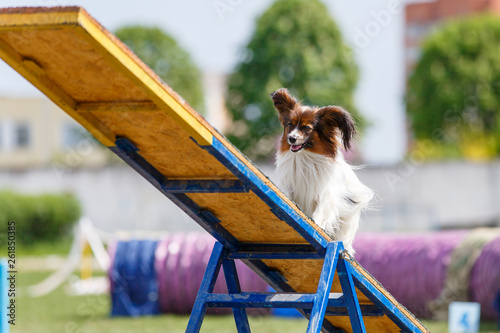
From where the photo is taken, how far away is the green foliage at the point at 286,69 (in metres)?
25.5

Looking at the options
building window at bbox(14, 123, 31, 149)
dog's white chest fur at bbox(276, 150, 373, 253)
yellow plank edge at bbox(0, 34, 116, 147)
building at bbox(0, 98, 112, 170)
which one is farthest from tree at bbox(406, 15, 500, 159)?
yellow plank edge at bbox(0, 34, 116, 147)

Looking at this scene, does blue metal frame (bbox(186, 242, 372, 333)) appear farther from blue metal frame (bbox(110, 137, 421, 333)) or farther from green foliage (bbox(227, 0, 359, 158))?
green foliage (bbox(227, 0, 359, 158))

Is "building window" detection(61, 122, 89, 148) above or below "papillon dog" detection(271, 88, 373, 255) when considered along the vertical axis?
above

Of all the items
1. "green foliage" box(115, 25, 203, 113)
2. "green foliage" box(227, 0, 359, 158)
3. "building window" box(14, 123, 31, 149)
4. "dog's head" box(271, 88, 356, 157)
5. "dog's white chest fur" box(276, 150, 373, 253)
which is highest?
"green foliage" box(115, 25, 203, 113)

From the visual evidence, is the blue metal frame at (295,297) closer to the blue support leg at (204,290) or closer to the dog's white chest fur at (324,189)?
the blue support leg at (204,290)

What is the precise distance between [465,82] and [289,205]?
1329 inches

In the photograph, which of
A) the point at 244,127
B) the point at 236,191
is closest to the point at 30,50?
the point at 236,191

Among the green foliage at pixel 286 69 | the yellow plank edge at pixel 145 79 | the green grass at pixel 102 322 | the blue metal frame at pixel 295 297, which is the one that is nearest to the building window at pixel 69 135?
the green foliage at pixel 286 69

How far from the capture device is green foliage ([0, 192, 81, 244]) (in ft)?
73.7

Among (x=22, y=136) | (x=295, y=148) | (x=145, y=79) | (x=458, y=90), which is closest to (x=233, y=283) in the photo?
(x=295, y=148)

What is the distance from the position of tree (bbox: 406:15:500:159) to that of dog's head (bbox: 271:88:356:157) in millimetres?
31161

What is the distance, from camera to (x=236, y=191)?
3410 mm

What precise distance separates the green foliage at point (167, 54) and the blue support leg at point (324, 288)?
32.2 metres

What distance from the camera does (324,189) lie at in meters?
4.20
